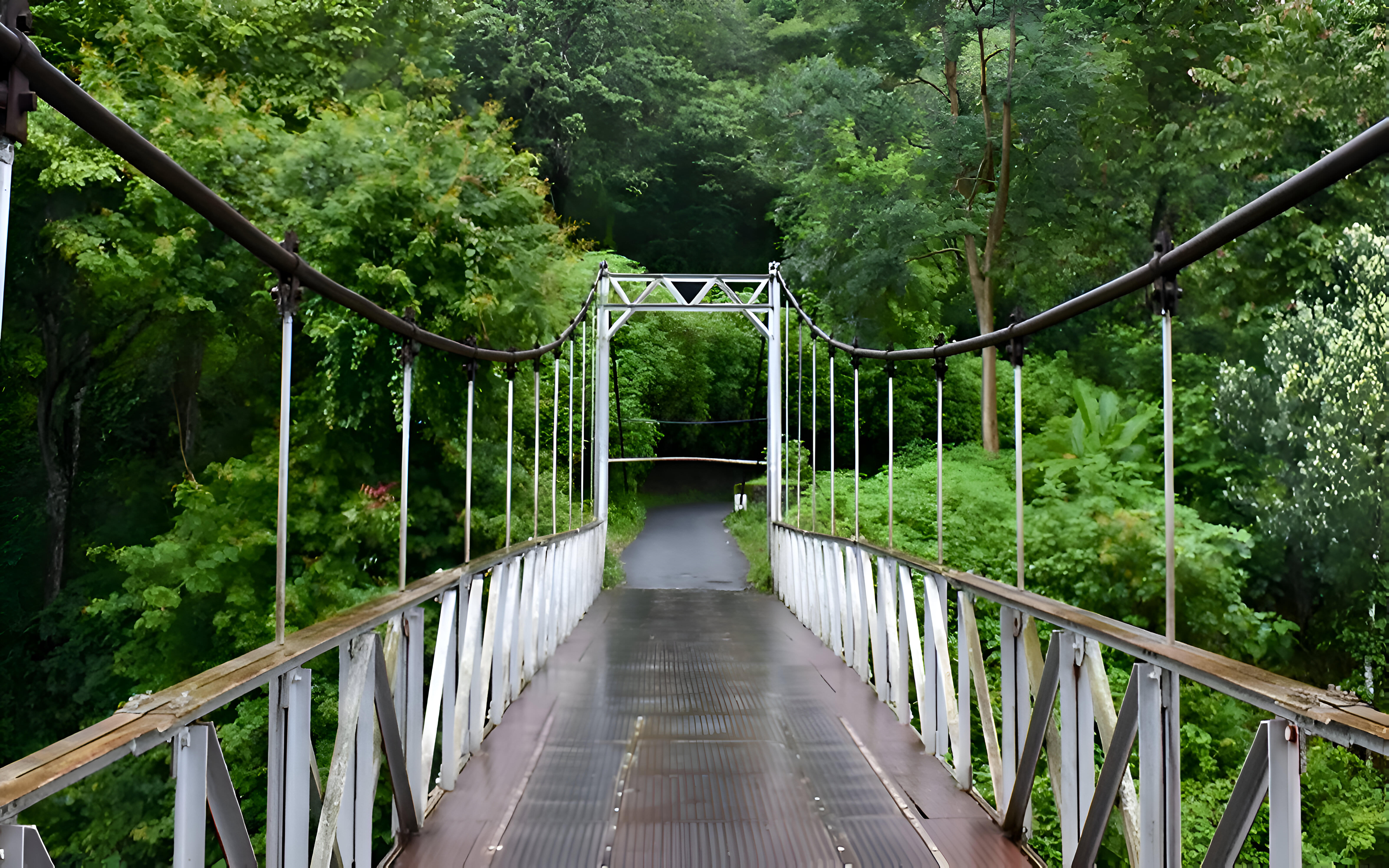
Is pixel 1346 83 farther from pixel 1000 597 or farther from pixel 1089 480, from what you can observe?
pixel 1000 597

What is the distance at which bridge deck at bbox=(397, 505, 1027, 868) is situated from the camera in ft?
7.59

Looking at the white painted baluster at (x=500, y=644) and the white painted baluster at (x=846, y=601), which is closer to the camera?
the white painted baluster at (x=500, y=644)

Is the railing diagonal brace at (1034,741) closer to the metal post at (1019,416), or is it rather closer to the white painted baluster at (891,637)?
the metal post at (1019,416)

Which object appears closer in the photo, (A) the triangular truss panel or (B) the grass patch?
(B) the grass patch

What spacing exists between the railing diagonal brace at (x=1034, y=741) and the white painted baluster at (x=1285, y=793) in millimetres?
796

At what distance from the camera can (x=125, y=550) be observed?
8.70 metres

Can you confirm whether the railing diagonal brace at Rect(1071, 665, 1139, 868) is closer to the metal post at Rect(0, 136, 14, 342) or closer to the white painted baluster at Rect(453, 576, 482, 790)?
the metal post at Rect(0, 136, 14, 342)

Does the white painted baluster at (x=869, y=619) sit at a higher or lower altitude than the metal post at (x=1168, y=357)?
lower

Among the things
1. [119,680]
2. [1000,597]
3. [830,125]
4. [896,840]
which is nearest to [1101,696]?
[1000,597]

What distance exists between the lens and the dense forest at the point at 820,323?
8.27 meters

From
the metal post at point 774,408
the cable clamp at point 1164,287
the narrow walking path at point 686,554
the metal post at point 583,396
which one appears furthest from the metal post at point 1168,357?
the narrow walking path at point 686,554

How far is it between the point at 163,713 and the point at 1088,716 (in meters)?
1.63

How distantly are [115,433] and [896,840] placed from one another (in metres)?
11.7

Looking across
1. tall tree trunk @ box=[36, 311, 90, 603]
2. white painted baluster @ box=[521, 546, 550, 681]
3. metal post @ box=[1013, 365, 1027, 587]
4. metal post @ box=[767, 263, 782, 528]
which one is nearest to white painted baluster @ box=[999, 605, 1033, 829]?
metal post @ box=[1013, 365, 1027, 587]
